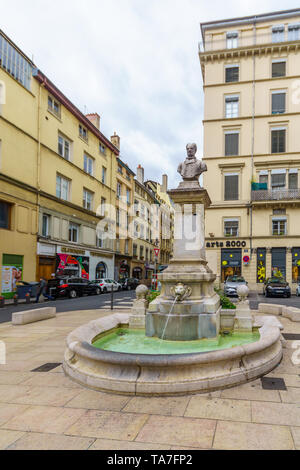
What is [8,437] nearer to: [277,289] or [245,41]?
[277,289]

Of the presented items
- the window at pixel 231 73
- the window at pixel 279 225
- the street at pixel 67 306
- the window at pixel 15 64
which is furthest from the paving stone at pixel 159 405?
the window at pixel 231 73

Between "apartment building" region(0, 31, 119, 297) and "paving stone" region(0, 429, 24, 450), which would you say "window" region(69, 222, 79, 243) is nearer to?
"apartment building" region(0, 31, 119, 297)

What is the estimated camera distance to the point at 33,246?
23.9 m

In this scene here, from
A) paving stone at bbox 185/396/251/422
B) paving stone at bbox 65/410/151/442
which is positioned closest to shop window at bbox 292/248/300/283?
paving stone at bbox 185/396/251/422

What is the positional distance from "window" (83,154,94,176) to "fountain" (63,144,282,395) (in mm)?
26837

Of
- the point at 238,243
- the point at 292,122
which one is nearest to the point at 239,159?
the point at 292,122

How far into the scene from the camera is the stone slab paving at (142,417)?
3242 millimetres

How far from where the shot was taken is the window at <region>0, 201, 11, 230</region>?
2131 cm

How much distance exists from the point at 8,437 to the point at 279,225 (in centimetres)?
3155

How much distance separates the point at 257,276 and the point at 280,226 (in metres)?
5.18

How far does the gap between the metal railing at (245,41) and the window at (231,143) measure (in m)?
8.54

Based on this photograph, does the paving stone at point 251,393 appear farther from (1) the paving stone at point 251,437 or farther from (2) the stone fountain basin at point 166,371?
(1) the paving stone at point 251,437

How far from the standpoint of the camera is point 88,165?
3425 cm
